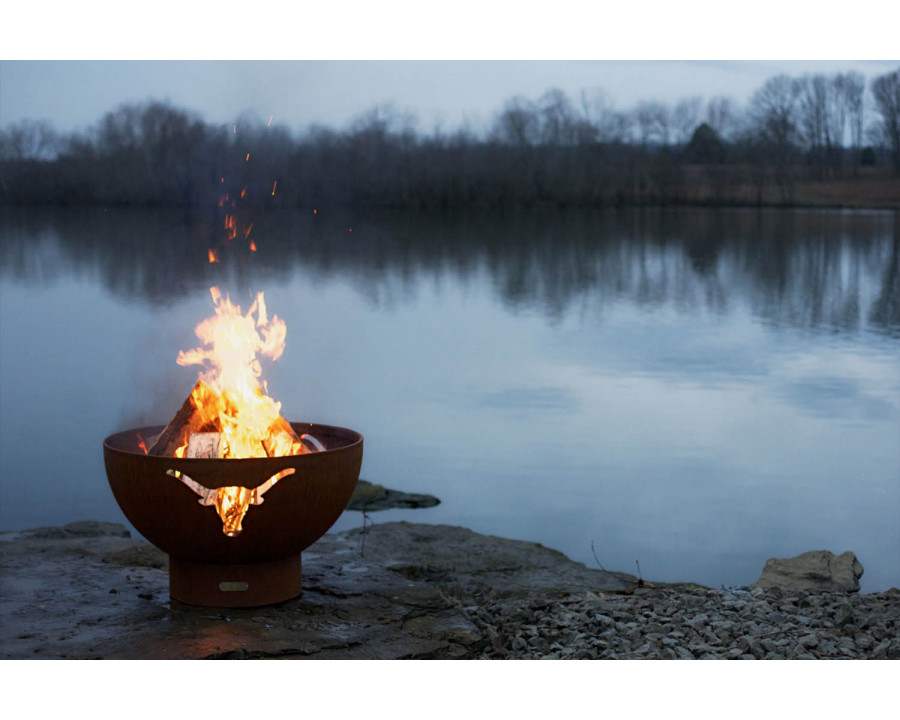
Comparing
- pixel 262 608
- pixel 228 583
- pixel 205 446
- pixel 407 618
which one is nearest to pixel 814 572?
pixel 407 618

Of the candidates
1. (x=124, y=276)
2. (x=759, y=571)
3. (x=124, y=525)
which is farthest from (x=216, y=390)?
(x=124, y=276)

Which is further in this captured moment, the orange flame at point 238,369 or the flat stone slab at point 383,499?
the flat stone slab at point 383,499

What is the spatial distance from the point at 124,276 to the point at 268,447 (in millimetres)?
7661

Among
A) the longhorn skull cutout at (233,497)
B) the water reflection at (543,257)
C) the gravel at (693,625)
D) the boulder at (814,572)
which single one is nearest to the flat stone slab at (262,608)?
the gravel at (693,625)

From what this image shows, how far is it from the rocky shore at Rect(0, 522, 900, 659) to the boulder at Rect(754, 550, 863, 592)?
35 centimetres

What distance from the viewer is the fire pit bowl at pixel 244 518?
10.9 feet

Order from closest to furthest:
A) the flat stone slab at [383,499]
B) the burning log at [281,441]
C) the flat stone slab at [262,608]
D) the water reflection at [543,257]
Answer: the flat stone slab at [262,608] < the burning log at [281,441] < the flat stone slab at [383,499] < the water reflection at [543,257]

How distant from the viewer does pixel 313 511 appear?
137 inches

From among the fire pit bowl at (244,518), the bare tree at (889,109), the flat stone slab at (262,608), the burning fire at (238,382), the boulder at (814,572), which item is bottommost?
the boulder at (814,572)

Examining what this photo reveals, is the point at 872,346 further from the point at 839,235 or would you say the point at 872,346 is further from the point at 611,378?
the point at 611,378

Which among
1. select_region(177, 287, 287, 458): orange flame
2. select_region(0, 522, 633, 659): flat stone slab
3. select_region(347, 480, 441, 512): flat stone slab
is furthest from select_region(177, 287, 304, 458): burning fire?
select_region(347, 480, 441, 512): flat stone slab

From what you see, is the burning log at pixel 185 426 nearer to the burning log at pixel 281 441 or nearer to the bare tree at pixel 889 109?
the burning log at pixel 281 441

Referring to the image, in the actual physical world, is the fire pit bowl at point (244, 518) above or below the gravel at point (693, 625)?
above

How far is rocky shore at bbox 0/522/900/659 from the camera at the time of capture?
11.0ft
